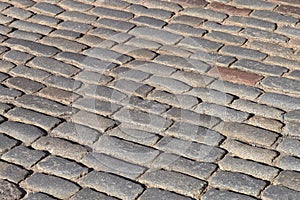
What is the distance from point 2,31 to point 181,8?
1.39 meters

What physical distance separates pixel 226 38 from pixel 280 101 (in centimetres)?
96

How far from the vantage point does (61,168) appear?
410 cm

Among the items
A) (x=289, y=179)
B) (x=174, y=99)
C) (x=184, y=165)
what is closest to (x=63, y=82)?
(x=174, y=99)

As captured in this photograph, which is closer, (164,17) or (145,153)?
(145,153)

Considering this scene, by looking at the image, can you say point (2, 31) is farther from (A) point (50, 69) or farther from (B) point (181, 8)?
(B) point (181, 8)

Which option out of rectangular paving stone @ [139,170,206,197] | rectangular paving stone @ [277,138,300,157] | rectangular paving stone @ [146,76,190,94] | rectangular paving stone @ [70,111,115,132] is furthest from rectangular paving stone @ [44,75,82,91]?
rectangular paving stone @ [277,138,300,157]

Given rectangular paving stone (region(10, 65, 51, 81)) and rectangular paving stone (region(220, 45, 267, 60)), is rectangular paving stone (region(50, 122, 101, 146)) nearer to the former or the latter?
rectangular paving stone (region(10, 65, 51, 81))

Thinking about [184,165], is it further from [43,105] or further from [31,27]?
[31,27]

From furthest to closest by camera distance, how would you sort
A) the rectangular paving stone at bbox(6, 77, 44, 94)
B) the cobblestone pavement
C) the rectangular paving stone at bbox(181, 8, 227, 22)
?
1. the rectangular paving stone at bbox(181, 8, 227, 22)
2. the rectangular paving stone at bbox(6, 77, 44, 94)
3. the cobblestone pavement

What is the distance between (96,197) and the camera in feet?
12.7

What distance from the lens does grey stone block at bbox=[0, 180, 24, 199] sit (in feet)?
12.7

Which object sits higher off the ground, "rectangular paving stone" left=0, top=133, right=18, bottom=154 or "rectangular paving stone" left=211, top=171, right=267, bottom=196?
"rectangular paving stone" left=0, top=133, right=18, bottom=154

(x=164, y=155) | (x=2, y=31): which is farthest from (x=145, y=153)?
(x=2, y=31)

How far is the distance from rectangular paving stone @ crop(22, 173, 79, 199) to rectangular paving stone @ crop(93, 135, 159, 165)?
0.37 meters
